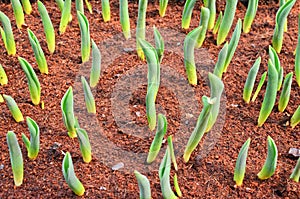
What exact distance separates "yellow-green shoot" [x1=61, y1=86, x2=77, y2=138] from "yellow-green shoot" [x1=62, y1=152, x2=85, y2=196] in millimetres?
138

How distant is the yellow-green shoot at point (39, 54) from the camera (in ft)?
5.80

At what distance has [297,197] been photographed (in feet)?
5.04

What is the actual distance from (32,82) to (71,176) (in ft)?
1.30

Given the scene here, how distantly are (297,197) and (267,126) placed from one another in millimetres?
284

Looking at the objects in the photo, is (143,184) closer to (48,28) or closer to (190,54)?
(190,54)

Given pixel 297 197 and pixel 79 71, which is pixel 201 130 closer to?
pixel 297 197

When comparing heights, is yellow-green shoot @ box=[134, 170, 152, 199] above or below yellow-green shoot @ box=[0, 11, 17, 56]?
below

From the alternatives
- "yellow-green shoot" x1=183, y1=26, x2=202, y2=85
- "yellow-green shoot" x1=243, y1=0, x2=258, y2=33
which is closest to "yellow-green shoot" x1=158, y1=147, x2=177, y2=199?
"yellow-green shoot" x1=183, y1=26, x2=202, y2=85

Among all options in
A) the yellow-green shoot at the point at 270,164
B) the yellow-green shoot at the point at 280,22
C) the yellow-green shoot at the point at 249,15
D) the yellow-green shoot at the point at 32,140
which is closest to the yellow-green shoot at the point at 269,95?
the yellow-green shoot at the point at 270,164

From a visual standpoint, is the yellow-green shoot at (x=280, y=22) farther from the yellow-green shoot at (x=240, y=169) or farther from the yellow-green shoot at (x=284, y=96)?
the yellow-green shoot at (x=240, y=169)

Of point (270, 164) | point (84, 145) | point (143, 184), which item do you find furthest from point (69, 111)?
point (270, 164)

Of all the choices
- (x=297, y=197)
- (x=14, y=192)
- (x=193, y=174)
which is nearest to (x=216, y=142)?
(x=193, y=174)

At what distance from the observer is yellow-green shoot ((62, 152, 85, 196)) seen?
139cm

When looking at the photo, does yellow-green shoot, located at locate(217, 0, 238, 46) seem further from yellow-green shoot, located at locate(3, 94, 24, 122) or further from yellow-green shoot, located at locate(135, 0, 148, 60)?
yellow-green shoot, located at locate(3, 94, 24, 122)
